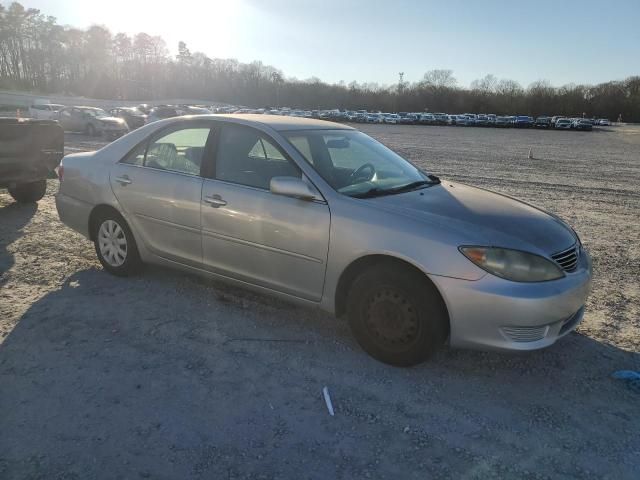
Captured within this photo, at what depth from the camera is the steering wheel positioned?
396 centimetres

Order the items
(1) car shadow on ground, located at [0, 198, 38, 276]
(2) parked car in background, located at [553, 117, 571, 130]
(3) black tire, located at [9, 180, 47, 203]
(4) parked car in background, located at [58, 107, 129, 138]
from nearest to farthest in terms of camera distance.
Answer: (1) car shadow on ground, located at [0, 198, 38, 276] → (3) black tire, located at [9, 180, 47, 203] → (4) parked car in background, located at [58, 107, 129, 138] → (2) parked car in background, located at [553, 117, 571, 130]

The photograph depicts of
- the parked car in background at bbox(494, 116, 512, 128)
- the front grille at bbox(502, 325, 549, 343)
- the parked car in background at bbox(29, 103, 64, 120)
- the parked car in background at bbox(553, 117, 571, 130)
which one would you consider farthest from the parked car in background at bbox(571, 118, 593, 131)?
the front grille at bbox(502, 325, 549, 343)

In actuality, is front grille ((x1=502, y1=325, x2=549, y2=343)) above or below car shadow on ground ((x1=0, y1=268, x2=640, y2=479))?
above

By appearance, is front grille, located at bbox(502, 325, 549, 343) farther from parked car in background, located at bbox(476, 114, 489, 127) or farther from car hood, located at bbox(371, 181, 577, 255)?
parked car in background, located at bbox(476, 114, 489, 127)

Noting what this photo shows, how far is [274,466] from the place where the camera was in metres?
2.49

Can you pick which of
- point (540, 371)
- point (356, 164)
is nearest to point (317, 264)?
point (356, 164)

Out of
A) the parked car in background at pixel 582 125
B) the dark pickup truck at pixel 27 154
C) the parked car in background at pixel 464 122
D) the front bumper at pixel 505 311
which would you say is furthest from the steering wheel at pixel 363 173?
the parked car in background at pixel 464 122

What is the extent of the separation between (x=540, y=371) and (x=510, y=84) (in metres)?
127

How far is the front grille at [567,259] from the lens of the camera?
327 cm

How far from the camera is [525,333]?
309cm

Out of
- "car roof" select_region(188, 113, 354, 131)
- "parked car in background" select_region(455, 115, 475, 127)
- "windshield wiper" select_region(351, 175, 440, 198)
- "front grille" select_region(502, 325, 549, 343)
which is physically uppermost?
"car roof" select_region(188, 113, 354, 131)

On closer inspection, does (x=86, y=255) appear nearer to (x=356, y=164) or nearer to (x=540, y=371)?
(x=356, y=164)

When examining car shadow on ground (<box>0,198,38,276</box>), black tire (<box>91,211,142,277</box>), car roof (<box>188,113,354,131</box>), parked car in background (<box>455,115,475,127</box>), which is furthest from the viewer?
parked car in background (<box>455,115,475,127</box>)

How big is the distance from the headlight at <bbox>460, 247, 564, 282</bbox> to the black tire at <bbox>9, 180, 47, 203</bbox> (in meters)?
7.50
